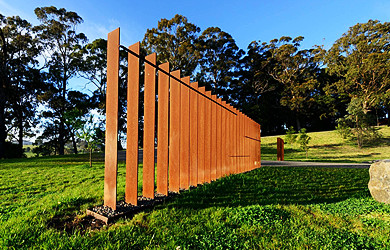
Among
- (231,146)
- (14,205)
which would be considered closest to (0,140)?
(14,205)

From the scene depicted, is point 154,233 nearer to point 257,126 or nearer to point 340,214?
point 340,214

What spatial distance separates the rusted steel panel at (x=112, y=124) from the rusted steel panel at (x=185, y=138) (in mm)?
1393

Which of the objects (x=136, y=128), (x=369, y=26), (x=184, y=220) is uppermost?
(x=369, y=26)

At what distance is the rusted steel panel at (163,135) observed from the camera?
3428mm

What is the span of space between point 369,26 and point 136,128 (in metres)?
33.4

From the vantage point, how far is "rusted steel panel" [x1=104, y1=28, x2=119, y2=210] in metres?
2.76

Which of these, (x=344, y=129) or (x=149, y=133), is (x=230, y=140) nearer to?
(x=149, y=133)

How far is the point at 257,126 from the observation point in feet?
30.3

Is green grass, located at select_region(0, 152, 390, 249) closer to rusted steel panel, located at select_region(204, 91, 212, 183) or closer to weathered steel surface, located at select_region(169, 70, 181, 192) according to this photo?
weathered steel surface, located at select_region(169, 70, 181, 192)

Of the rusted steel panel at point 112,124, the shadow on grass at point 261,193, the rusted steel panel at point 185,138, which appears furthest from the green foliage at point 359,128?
the rusted steel panel at point 112,124

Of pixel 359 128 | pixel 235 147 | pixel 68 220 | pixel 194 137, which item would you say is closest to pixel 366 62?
pixel 359 128

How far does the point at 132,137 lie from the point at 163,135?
67 centimetres

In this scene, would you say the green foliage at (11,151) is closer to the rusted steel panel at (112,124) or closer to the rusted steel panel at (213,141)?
the rusted steel panel at (213,141)

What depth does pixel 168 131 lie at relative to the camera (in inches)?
152
